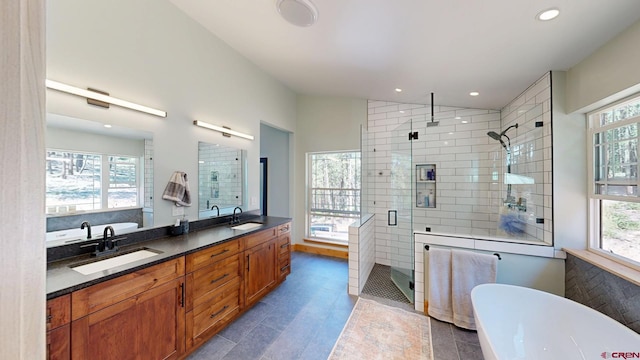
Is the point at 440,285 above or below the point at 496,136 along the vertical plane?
below

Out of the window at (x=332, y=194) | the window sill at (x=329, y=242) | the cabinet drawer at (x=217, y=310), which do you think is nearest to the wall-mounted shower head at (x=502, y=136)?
the window at (x=332, y=194)

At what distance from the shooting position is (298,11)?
1.91 m

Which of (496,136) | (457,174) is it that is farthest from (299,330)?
(496,136)

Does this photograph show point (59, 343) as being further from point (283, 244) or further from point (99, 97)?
point (283, 244)

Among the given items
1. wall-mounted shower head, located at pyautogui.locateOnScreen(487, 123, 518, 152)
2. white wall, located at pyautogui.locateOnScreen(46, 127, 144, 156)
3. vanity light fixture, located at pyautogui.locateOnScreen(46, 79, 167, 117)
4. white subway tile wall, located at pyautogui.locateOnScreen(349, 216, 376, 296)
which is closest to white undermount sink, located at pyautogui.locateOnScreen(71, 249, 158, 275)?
white wall, located at pyautogui.locateOnScreen(46, 127, 144, 156)

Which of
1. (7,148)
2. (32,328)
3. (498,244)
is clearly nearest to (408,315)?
(498,244)

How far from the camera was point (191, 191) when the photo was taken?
8.78 ft

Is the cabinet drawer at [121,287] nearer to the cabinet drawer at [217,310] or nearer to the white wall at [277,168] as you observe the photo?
the cabinet drawer at [217,310]

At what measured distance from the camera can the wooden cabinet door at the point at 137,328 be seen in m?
1.34

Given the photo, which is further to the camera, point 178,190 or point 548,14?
point 178,190

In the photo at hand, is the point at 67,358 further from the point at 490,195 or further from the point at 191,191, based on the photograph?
the point at 490,195

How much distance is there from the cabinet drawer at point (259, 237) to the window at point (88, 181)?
1096 millimetres

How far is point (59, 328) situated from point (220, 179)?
2.00m

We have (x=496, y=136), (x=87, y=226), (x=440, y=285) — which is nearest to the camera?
(x=87, y=226)
